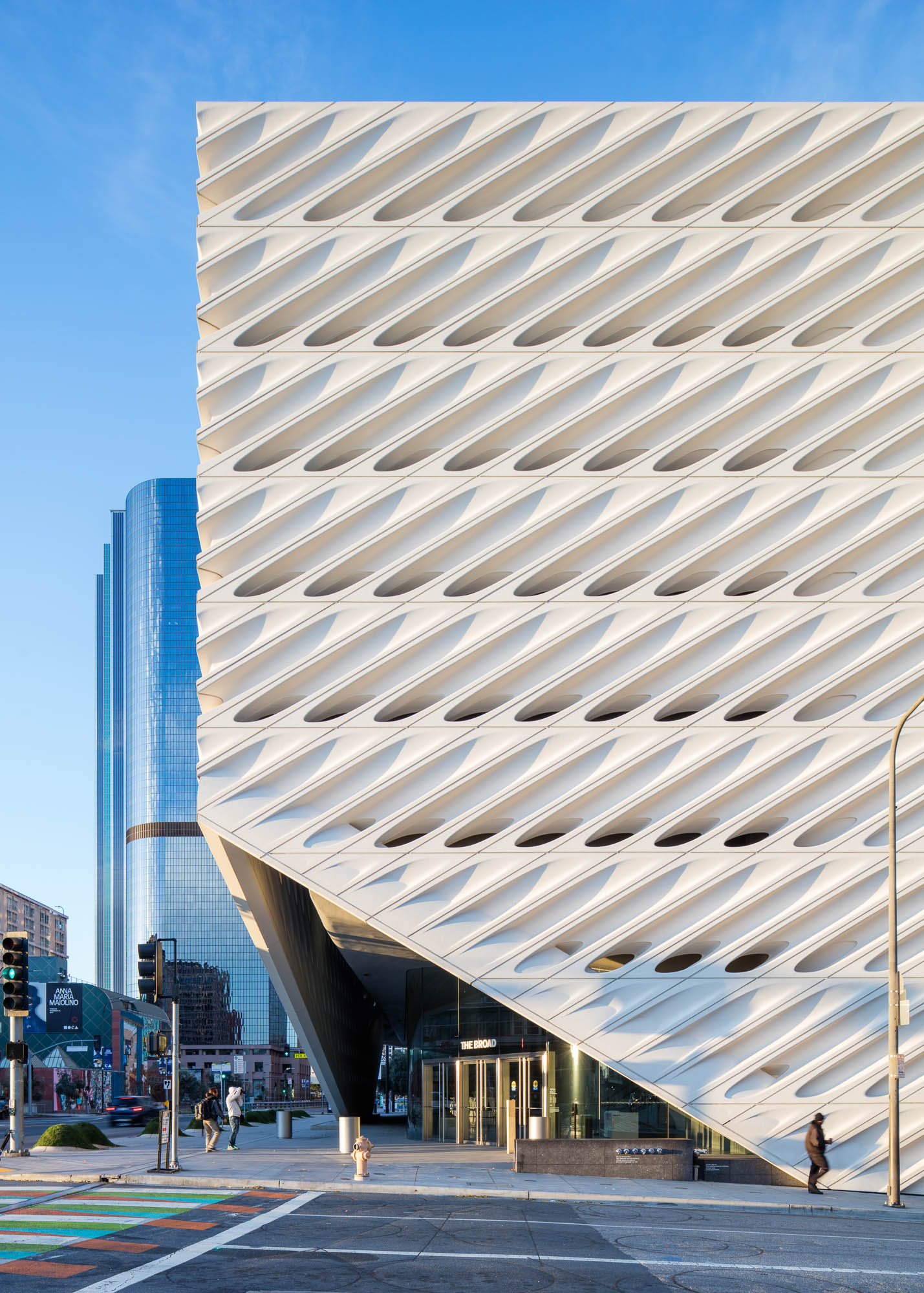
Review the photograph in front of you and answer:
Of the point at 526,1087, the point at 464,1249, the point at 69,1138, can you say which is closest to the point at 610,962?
the point at 526,1087

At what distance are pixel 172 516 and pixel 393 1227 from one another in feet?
581

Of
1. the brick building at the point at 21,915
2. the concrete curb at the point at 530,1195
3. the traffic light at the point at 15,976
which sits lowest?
the brick building at the point at 21,915

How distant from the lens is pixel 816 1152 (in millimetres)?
22672

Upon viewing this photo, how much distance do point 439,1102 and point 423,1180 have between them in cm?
1409

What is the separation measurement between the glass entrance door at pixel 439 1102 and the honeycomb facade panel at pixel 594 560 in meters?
10.4

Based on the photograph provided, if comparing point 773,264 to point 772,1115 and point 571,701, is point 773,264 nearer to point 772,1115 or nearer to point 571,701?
point 571,701

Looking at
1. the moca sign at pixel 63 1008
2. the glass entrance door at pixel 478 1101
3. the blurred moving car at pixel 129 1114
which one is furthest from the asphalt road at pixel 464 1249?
the moca sign at pixel 63 1008

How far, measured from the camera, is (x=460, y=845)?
92.8ft

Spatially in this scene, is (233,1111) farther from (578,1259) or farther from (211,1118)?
(578,1259)

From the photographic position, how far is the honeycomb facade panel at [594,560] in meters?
25.8

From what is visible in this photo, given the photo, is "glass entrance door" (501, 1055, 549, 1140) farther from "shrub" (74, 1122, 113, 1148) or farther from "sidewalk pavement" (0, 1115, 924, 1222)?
"shrub" (74, 1122, 113, 1148)

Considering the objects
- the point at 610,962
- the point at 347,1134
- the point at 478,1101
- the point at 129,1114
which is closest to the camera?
the point at 610,962

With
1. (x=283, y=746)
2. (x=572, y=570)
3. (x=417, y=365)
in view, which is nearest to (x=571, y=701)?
(x=572, y=570)

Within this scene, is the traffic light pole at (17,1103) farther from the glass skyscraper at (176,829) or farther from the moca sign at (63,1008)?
the glass skyscraper at (176,829)
